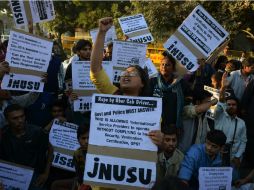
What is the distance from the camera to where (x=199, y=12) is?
5512 mm

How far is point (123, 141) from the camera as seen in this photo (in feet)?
10.9

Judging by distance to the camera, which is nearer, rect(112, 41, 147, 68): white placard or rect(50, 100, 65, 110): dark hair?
rect(50, 100, 65, 110): dark hair

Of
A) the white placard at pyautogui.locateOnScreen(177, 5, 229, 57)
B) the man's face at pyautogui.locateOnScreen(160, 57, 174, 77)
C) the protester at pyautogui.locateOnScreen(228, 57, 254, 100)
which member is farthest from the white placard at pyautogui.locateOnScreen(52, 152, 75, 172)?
the protester at pyautogui.locateOnScreen(228, 57, 254, 100)

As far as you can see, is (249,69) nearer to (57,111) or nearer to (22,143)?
Result: (57,111)

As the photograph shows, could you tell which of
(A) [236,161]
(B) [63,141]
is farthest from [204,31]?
(B) [63,141]

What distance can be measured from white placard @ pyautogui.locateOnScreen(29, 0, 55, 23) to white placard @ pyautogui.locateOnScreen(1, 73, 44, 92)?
1214mm

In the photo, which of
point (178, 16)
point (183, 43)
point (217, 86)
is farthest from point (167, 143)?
point (178, 16)

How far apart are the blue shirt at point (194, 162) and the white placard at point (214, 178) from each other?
8.9 inches

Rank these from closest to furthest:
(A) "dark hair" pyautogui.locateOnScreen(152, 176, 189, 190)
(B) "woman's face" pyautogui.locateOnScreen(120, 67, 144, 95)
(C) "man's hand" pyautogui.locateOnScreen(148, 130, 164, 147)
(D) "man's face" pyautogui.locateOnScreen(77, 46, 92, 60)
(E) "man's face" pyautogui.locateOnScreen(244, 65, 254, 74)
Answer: (A) "dark hair" pyautogui.locateOnScreen(152, 176, 189, 190) < (C) "man's hand" pyautogui.locateOnScreen(148, 130, 164, 147) < (B) "woman's face" pyautogui.locateOnScreen(120, 67, 144, 95) < (D) "man's face" pyautogui.locateOnScreen(77, 46, 92, 60) < (E) "man's face" pyautogui.locateOnScreen(244, 65, 254, 74)

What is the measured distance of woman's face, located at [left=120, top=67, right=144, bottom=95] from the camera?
3.46m

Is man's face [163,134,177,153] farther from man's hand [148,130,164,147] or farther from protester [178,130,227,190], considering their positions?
man's hand [148,130,164,147]

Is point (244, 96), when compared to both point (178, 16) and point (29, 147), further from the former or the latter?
point (178, 16)

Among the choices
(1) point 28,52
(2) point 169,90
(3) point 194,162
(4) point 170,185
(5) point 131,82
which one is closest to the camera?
(4) point 170,185

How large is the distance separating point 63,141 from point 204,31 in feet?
7.23
